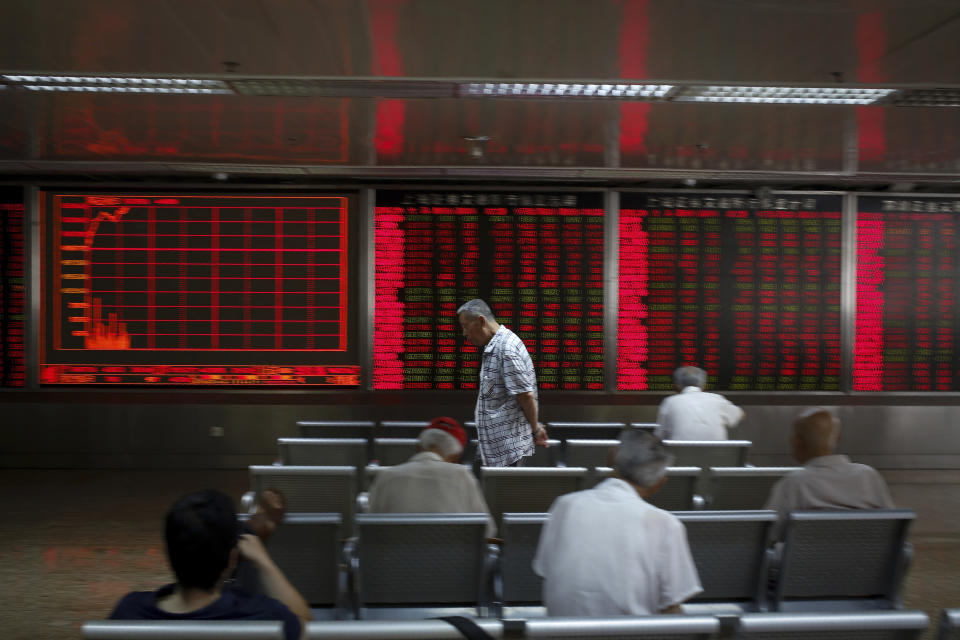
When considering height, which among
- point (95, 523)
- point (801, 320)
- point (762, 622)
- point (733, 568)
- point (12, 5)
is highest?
point (12, 5)

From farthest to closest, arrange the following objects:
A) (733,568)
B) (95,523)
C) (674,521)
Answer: (95,523) < (733,568) < (674,521)

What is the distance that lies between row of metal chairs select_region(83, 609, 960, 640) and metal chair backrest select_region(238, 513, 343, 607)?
1102 millimetres

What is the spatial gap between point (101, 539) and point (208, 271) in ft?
9.95

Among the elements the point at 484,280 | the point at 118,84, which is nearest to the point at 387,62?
the point at 118,84

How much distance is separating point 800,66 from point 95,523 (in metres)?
5.51

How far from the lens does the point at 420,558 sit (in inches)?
115

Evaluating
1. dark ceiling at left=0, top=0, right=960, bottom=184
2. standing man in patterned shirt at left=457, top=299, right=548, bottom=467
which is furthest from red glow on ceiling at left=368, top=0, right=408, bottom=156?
standing man in patterned shirt at left=457, top=299, right=548, bottom=467

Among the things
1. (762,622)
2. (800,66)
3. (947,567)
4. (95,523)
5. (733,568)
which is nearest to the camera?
(762,622)

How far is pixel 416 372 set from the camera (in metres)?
7.68

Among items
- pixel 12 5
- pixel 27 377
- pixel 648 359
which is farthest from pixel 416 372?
pixel 12 5

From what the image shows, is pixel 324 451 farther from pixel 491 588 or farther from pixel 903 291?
pixel 903 291

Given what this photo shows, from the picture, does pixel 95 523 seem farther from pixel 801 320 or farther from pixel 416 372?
pixel 801 320

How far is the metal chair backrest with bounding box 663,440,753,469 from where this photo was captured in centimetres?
438

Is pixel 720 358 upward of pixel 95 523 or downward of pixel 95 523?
upward
